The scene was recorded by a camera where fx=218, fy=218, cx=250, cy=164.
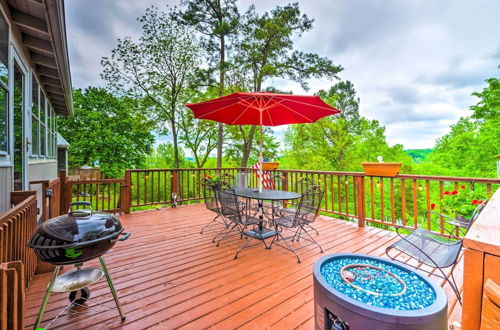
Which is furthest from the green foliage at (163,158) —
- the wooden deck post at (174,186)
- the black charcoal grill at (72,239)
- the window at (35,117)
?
the black charcoal grill at (72,239)

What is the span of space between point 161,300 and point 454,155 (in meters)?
17.2

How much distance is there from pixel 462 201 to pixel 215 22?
36.8ft

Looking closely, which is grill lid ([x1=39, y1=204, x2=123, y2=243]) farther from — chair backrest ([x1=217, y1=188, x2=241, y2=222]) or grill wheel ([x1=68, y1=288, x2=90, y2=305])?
chair backrest ([x1=217, y1=188, x2=241, y2=222])

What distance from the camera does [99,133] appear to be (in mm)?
14398

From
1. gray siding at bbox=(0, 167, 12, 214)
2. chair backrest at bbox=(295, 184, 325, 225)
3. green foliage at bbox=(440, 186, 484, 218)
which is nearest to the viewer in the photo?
gray siding at bbox=(0, 167, 12, 214)

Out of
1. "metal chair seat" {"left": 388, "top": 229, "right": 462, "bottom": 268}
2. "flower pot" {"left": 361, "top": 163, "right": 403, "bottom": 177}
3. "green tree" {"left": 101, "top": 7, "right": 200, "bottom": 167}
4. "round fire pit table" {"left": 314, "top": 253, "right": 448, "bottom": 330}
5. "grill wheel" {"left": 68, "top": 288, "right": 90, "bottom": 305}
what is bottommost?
"grill wheel" {"left": 68, "top": 288, "right": 90, "bottom": 305}

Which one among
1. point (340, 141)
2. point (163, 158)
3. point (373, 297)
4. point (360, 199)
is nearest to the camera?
point (373, 297)

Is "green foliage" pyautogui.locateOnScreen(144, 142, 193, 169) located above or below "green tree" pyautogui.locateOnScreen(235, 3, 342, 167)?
below

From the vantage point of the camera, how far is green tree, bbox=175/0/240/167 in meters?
9.84

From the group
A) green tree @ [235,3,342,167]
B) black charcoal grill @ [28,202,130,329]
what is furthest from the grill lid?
green tree @ [235,3,342,167]

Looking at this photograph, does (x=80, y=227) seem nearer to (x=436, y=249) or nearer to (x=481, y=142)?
(x=436, y=249)

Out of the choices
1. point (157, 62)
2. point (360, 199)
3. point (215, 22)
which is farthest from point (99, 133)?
point (360, 199)

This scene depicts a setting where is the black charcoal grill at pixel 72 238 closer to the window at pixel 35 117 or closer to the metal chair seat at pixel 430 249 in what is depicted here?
the metal chair seat at pixel 430 249

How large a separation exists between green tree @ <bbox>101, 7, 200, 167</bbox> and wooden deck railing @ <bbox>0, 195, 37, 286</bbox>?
913 cm
